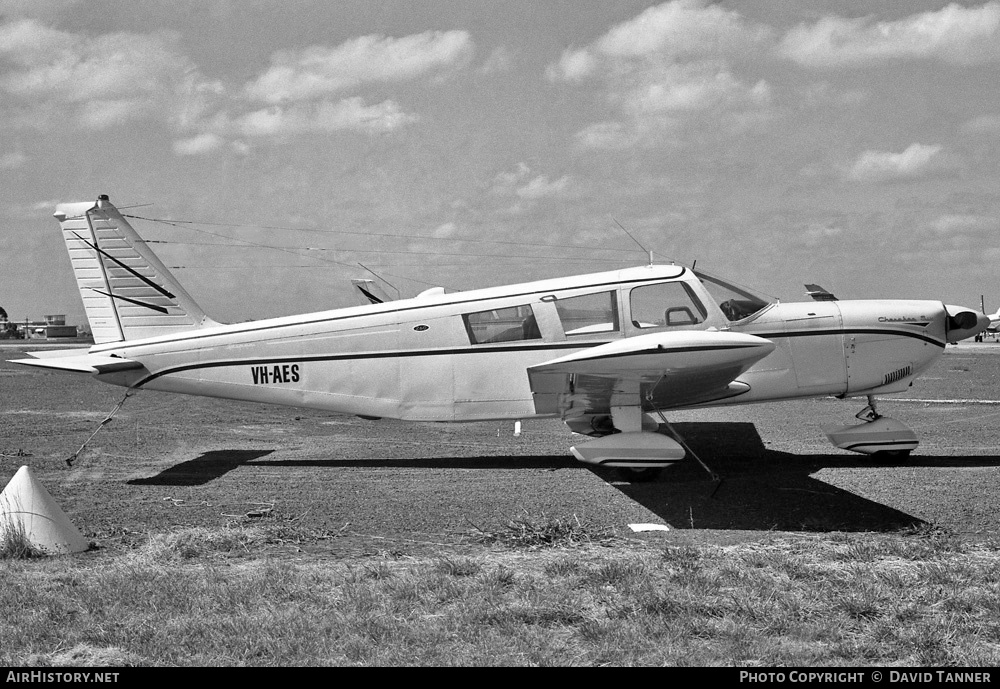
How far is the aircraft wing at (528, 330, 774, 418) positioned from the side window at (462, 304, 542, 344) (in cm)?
85

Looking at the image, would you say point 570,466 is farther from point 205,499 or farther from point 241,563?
point 241,563

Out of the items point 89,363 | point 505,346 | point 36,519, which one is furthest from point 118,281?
point 36,519

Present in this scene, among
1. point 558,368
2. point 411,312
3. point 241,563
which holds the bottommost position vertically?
point 241,563

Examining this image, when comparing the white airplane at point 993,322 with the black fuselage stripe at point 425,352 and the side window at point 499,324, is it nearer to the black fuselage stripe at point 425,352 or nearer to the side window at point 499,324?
the black fuselage stripe at point 425,352

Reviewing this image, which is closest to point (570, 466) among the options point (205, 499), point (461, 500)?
point (461, 500)

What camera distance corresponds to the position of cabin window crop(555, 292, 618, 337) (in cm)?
1008

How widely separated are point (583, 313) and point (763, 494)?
9.18ft

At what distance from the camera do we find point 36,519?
21.5 ft

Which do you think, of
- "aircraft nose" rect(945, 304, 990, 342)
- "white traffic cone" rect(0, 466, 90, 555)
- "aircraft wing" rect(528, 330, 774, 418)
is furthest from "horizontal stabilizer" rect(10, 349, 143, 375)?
"aircraft nose" rect(945, 304, 990, 342)

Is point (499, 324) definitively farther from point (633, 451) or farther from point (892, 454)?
point (892, 454)

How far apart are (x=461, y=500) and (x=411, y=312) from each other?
267cm

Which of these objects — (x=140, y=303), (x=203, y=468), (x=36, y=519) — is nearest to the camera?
(x=36, y=519)
